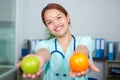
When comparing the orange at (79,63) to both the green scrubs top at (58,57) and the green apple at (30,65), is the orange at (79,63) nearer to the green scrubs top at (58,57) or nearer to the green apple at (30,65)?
the green apple at (30,65)

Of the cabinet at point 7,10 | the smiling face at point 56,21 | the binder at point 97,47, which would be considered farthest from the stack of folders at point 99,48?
the smiling face at point 56,21

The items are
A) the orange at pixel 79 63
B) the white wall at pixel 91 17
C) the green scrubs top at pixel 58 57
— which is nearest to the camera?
the orange at pixel 79 63

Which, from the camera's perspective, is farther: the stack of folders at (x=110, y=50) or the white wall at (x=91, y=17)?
the white wall at (x=91, y=17)

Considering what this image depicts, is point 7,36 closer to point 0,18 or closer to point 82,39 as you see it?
point 0,18

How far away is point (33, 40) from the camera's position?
4.20 m

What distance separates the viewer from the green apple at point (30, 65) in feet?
3.15

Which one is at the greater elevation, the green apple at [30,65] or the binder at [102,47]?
the green apple at [30,65]

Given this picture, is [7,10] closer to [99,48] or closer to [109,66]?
[99,48]

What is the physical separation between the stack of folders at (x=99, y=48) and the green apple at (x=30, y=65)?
120 inches

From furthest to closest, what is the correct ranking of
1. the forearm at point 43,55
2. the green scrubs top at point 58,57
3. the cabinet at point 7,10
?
the cabinet at point 7,10, the green scrubs top at point 58,57, the forearm at point 43,55

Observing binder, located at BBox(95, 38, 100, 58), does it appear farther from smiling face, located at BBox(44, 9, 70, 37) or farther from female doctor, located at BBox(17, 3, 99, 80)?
smiling face, located at BBox(44, 9, 70, 37)

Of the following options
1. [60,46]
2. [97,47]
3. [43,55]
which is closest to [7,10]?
[97,47]

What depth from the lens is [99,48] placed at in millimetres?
3986

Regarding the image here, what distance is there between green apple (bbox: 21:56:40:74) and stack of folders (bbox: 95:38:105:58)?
3.05 metres
